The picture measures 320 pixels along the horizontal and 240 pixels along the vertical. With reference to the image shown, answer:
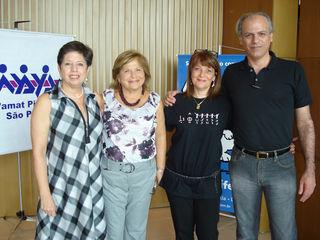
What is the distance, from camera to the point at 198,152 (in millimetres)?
1960

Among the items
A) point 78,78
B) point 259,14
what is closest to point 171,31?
point 259,14

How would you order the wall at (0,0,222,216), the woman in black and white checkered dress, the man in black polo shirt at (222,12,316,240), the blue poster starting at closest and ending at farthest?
the woman in black and white checkered dress < the man in black polo shirt at (222,12,316,240) < the blue poster < the wall at (0,0,222,216)

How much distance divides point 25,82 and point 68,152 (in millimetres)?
1568

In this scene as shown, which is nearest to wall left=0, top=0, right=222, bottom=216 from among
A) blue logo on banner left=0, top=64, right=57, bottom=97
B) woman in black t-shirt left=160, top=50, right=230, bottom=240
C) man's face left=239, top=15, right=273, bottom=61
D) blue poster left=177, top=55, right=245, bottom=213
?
Answer: blue poster left=177, top=55, right=245, bottom=213

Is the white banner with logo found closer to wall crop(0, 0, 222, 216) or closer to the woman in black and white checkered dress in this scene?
wall crop(0, 0, 222, 216)

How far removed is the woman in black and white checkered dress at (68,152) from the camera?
5.58 ft

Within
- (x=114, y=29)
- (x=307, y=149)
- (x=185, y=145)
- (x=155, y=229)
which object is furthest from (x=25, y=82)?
(x=307, y=149)

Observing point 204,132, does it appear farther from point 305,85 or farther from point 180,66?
point 180,66

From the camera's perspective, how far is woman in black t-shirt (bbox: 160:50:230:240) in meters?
1.96

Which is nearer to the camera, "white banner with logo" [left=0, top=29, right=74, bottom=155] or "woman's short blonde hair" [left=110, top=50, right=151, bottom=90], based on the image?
"woman's short blonde hair" [left=110, top=50, right=151, bottom=90]

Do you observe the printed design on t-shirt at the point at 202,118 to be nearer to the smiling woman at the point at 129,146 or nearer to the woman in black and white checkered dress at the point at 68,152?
the smiling woman at the point at 129,146

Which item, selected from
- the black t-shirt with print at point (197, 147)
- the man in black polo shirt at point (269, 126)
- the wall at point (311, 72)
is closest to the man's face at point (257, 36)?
the man in black polo shirt at point (269, 126)

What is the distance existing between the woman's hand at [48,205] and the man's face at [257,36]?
1360mm

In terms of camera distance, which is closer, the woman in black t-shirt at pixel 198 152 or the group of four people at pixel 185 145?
the group of four people at pixel 185 145
